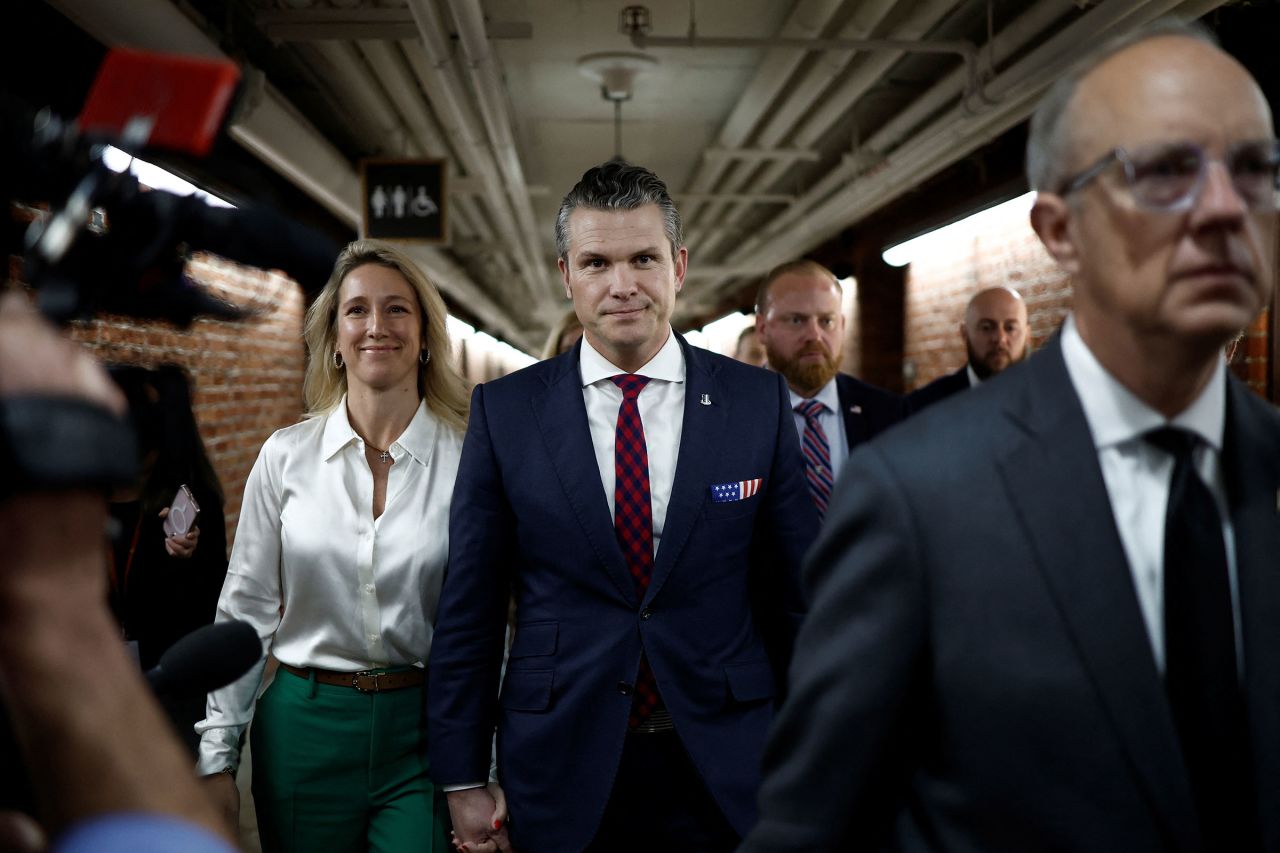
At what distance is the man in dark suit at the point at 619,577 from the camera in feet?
5.96

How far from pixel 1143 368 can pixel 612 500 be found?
1065 mm

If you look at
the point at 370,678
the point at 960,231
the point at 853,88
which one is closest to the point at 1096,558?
Result: the point at 370,678

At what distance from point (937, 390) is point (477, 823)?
116 inches

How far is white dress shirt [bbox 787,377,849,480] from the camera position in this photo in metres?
3.15

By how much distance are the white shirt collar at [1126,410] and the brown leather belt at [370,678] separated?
1.52 meters

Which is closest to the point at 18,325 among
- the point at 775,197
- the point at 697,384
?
the point at 697,384

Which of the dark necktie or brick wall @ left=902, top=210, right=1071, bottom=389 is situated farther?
brick wall @ left=902, top=210, right=1071, bottom=389

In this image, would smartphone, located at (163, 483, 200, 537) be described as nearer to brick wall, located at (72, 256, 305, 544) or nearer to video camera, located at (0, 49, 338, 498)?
video camera, located at (0, 49, 338, 498)

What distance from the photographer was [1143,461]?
1075 millimetres

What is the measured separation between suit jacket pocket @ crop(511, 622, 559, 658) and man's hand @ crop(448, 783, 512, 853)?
0.30m

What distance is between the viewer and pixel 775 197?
8.22m

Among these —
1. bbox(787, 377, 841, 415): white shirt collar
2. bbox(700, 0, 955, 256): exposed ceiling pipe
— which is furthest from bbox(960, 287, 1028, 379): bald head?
bbox(787, 377, 841, 415): white shirt collar

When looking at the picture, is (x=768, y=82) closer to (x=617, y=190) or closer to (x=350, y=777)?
(x=617, y=190)

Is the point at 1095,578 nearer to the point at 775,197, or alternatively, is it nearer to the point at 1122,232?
the point at 1122,232
